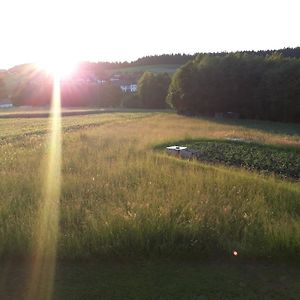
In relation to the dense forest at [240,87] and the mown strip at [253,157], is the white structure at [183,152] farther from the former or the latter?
the dense forest at [240,87]

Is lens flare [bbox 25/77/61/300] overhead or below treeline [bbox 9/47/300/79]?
below

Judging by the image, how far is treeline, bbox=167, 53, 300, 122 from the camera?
177 ft

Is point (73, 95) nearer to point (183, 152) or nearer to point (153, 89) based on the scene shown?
point (153, 89)

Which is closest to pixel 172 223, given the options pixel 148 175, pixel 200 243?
pixel 200 243

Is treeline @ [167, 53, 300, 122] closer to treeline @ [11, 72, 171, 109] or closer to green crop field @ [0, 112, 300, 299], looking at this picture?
treeline @ [11, 72, 171, 109]

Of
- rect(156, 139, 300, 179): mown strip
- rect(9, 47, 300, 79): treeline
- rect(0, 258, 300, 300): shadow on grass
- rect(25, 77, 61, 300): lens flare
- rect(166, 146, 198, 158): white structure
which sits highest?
rect(9, 47, 300, 79): treeline

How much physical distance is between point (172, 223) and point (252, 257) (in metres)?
1.26

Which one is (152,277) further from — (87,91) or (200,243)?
(87,91)

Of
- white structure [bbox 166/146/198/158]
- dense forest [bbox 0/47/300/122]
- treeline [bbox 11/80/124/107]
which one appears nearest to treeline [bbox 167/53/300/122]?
dense forest [bbox 0/47/300/122]

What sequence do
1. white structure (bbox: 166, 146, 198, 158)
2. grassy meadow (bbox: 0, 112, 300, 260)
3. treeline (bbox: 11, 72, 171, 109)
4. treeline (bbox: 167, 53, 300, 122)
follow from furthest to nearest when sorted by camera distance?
treeline (bbox: 11, 72, 171, 109), treeline (bbox: 167, 53, 300, 122), white structure (bbox: 166, 146, 198, 158), grassy meadow (bbox: 0, 112, 300, 260)

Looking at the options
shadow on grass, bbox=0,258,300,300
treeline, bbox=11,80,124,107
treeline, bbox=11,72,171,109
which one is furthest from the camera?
treeline, bbox=11,80,124,107

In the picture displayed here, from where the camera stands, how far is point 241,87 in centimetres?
5991

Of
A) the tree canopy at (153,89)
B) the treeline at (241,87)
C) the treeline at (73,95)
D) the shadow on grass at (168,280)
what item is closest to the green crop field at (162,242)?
the shadow on grass at (168,280)

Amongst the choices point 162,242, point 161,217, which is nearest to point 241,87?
point 161,217
